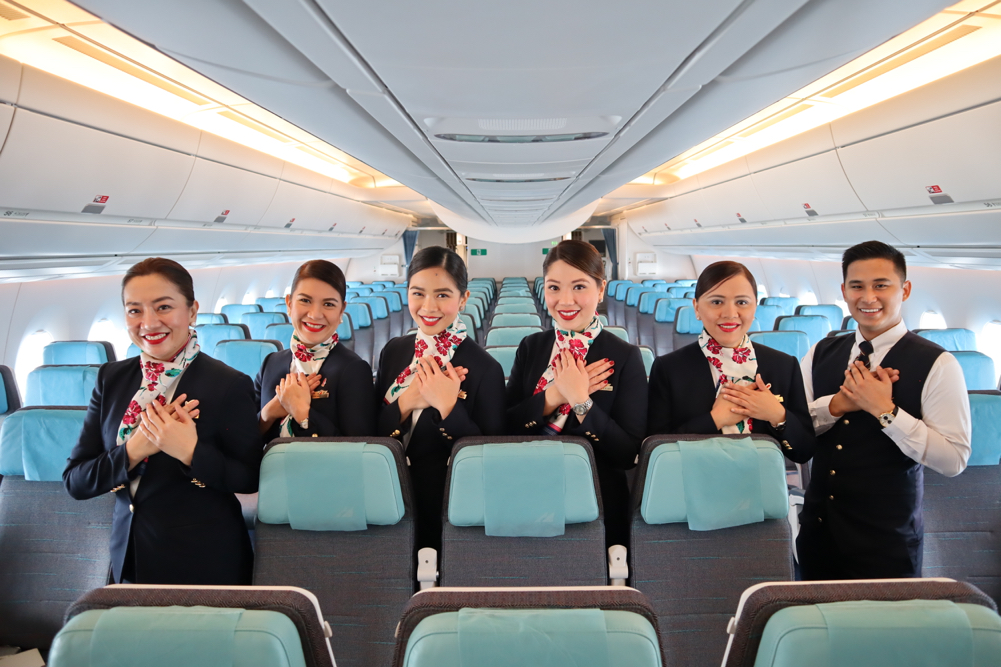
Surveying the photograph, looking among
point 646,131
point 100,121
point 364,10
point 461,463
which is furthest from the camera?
point 100,121

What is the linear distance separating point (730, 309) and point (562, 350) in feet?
2.21

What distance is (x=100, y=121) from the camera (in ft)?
11.3

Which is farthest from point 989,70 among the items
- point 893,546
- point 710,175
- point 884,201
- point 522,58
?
point 710,175

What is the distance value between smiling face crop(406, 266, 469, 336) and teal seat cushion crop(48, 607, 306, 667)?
133 centimetres

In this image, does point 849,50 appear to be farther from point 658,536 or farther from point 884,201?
point 884,201

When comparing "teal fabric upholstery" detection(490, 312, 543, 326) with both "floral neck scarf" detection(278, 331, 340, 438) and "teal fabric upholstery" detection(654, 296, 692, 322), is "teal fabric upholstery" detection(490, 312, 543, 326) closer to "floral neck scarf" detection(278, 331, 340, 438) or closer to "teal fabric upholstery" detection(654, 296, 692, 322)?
"teal fabric upholstery" detection(654, 296, 692, 322)

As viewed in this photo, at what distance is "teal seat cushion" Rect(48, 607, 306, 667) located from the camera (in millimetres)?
957

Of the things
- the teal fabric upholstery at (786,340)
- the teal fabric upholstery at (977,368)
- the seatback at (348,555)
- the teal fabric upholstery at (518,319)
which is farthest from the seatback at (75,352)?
the teal fabric upholstery at (977,368)

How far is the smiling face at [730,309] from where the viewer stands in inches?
79.7

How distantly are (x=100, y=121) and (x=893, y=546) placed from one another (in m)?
4.93

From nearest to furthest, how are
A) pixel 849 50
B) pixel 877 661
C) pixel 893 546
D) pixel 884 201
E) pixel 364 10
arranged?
pixel 877 661, pixel 364 10, pixel 849 50, pixel 893 546, pixel 884 201

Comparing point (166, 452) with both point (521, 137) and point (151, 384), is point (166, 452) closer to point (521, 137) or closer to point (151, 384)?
point (151, 384)

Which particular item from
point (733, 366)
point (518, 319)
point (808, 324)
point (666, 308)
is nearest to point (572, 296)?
point (733, 366)

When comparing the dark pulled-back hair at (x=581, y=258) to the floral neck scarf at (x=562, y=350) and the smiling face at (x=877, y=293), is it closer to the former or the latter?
the floral neck scarf at (x=562, y=350)
